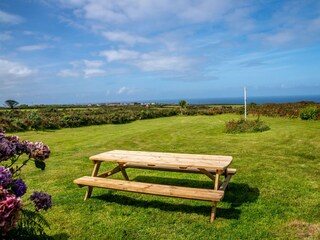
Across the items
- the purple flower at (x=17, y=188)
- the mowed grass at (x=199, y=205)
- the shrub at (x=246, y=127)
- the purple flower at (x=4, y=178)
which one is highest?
the purple flower at (x=4, y=178)

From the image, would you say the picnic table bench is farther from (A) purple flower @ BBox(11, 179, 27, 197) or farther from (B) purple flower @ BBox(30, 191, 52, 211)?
(A) purple flower @ BBox(11, 179, 27, 197)

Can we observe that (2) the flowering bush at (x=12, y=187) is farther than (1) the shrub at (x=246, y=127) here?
No

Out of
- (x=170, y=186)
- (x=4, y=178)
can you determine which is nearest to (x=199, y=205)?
(x=170, y=186)

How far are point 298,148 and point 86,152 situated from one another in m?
8.44

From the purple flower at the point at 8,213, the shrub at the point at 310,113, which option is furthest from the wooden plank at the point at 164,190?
the shrub at the point at 310,113

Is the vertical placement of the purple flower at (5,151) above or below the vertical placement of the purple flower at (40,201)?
above

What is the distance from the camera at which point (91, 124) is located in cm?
2722

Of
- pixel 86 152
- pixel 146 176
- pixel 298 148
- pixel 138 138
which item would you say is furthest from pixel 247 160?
pixel 138 138

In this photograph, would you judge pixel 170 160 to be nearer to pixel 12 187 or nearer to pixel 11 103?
pixel 12 187

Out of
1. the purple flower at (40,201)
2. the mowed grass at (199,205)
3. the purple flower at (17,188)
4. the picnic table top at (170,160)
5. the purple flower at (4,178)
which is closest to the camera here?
the purple flower at (4,178)

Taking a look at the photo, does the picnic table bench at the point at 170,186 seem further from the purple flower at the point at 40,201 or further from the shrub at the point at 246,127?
the shrub at the point at 246,127

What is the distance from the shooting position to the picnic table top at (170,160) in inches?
224

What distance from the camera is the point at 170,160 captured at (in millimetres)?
6180

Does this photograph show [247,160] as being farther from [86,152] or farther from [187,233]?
[86,152]
